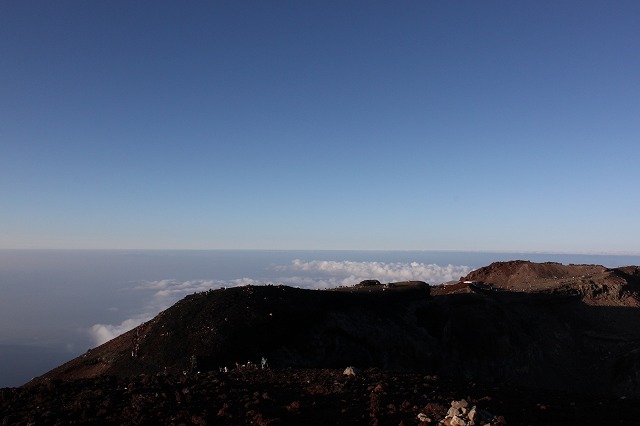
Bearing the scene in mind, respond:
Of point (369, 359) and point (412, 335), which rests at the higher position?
point (412, 335)

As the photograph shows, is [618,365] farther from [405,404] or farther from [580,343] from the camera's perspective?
[405,404]

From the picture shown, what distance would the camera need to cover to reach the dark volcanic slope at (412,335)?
24.7 m

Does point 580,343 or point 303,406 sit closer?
point 303,406

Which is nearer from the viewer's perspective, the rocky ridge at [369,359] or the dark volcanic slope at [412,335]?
the rocky ridge at [369,359]

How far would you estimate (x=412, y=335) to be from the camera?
107ft

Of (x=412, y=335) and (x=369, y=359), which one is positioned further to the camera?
(x=412, y=335)

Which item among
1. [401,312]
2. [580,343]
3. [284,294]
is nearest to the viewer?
[284,294]

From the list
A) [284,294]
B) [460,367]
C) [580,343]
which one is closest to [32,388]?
[284,294]

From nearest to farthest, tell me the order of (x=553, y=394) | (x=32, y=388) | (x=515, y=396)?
(x=32, y=388)
(x=515, y=396)
(x=553, y=394)

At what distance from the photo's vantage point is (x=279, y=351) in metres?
25.1

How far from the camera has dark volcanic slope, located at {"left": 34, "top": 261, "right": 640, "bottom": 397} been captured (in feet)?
81.0

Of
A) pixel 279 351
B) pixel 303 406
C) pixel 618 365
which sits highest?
pixel 303 406

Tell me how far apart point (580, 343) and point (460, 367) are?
806 inches

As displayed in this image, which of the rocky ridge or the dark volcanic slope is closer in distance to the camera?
the rocky ridge
